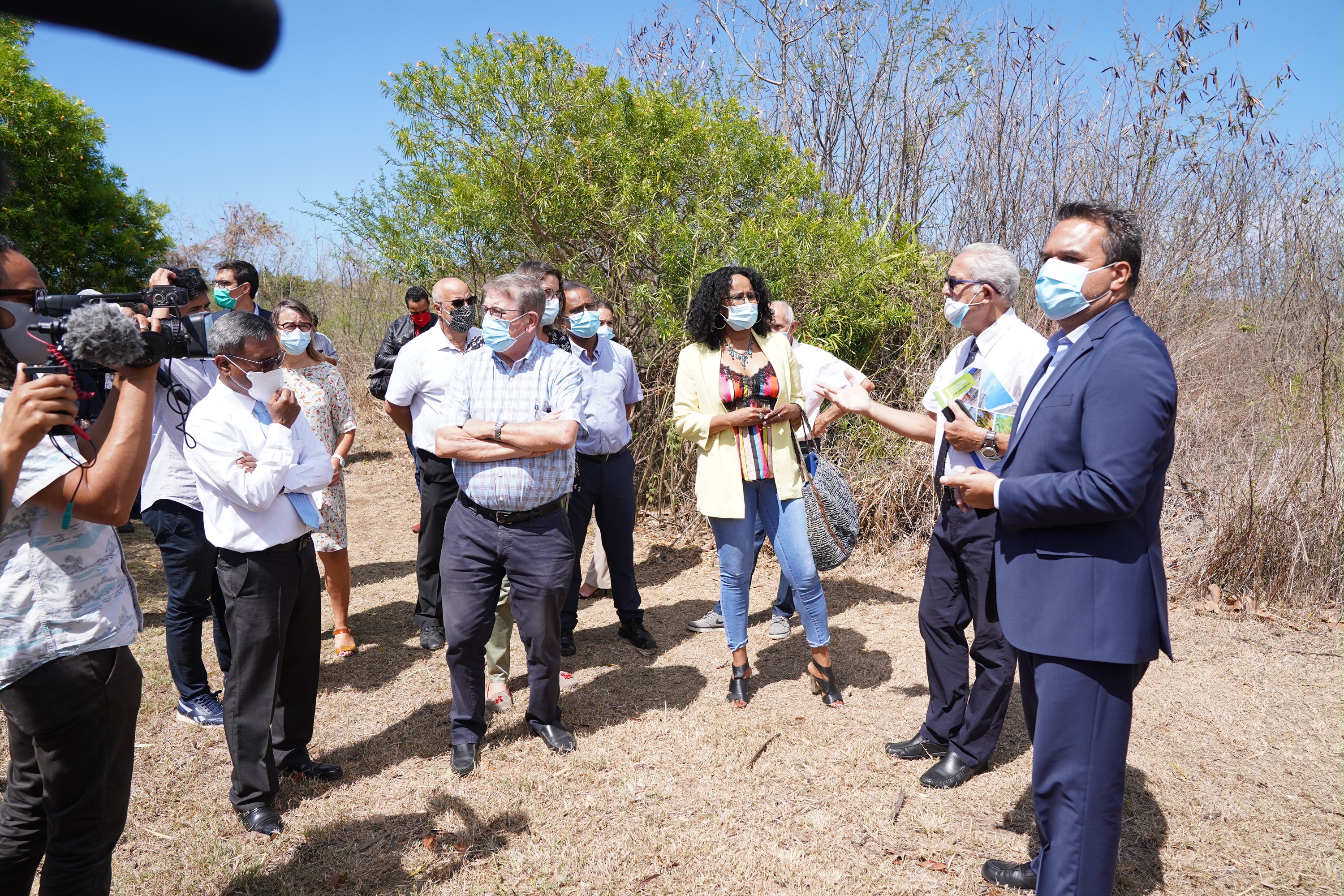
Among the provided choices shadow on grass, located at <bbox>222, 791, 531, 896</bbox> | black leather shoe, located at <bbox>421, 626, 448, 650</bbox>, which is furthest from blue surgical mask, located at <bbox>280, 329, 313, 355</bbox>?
shadow on grass, located at <bbox>222, 791, 531, 896</bbox>

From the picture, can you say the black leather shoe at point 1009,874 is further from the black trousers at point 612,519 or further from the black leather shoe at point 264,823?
the black trousers at point 612,519

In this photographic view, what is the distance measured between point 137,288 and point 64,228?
104 centimetres

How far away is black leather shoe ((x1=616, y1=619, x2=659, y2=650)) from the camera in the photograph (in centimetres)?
526

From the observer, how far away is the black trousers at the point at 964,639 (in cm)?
342

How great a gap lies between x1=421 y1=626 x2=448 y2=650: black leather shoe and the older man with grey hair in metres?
1.49

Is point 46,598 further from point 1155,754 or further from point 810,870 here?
point 1155,754

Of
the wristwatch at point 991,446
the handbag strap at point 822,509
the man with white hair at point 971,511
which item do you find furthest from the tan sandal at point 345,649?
the wristwatch at point 991,446

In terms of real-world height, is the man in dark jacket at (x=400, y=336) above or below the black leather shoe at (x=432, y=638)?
above

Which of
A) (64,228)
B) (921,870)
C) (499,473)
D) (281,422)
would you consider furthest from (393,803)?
(64,228)

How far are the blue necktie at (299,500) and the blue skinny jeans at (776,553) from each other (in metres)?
1.89

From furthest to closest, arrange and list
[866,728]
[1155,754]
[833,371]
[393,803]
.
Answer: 1. [833,371]
2. [866,728]
3. [1155,754]
4. [393,803]

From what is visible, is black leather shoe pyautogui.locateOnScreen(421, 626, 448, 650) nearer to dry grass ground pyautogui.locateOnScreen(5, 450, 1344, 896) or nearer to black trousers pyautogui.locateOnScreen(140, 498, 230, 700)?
dry grass ground pyautogui.locateOnScreen(5, 450, 1344, 896)

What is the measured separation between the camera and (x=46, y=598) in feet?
6.95

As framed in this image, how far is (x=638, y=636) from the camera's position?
17.4ft
